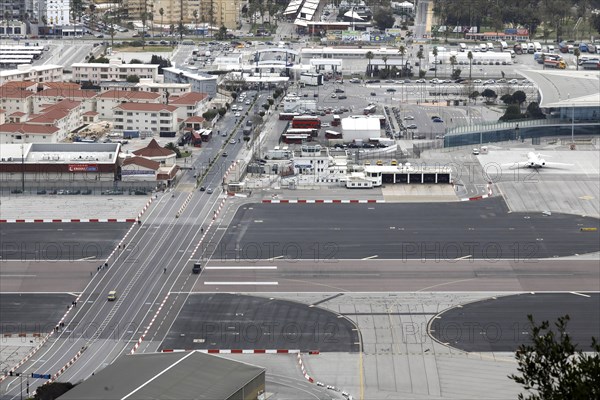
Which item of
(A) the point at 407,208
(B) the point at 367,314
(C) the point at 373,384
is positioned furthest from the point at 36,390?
(A) the point at 407,208

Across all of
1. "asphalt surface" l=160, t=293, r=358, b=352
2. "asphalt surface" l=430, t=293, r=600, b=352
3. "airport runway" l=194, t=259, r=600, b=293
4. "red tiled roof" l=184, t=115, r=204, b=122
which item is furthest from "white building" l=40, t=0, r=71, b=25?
"asphalt surface" l=430, t=293, r=600, b=352

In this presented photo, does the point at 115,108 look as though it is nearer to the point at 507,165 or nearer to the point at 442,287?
the point at 507,165

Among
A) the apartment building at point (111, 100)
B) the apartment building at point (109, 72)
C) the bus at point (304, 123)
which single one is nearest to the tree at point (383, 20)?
the apartment building at point (109, 72)

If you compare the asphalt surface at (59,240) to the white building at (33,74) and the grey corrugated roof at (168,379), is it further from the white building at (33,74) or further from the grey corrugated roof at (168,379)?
the white building at (33,74)

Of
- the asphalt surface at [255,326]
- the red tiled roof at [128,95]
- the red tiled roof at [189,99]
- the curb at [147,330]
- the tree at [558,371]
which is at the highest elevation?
the tree at [558,371]

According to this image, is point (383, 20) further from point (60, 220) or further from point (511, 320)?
point (511, 320)
